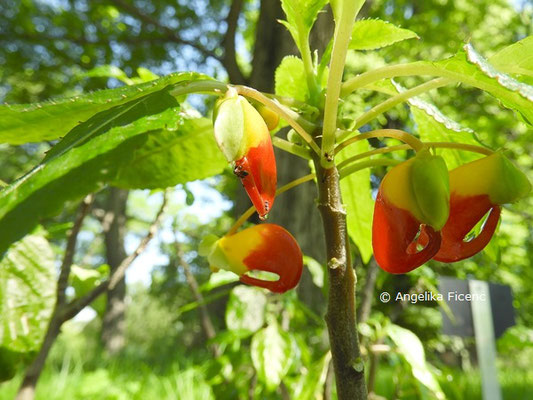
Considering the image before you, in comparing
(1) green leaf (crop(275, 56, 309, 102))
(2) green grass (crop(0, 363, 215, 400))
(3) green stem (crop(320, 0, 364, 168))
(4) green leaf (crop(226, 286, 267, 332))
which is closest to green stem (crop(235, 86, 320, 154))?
(3) green stem (crop(320, 0, 364, 168))

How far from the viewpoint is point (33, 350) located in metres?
0.43

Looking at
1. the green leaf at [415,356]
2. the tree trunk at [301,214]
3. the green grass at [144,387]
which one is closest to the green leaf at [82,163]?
the green leaf at [415,356]

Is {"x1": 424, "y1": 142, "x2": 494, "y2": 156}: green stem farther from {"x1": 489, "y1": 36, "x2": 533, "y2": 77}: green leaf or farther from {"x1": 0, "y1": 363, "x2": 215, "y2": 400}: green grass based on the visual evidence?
{"x1": 0, "y1": 363, "x2": 215, "y2": 400}: green grass

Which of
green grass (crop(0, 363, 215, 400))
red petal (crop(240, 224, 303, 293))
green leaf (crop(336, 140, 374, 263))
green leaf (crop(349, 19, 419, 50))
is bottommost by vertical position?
green grass (crop(0, 363, 215, 400))

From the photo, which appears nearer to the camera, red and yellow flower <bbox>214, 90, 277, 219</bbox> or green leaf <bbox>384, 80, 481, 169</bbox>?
red and yellow flower <bbox>214, 90, 277, 219</bbox>

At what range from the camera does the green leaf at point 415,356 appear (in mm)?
782

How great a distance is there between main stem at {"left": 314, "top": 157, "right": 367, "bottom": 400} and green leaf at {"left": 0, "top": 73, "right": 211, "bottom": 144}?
126 millimetres

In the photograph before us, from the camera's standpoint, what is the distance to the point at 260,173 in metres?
0.31

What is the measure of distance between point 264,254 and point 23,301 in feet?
0.71

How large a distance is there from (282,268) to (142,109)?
0.16m

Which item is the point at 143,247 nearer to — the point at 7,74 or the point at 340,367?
the point at 340,367

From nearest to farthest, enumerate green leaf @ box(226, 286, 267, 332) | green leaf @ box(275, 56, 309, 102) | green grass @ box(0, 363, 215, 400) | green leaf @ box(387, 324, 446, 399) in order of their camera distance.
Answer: green leaf @ box(275, 56, 309, 102) < green leaf @ box(387, 324, 446, 399) < green leaf @ box(226, 286, 267, 332) < green grass @ box(0, 363, 215, 400)

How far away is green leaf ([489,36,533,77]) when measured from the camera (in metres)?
0.36

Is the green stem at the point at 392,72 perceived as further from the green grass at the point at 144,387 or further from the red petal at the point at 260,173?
the green grass at the point at 144,387
